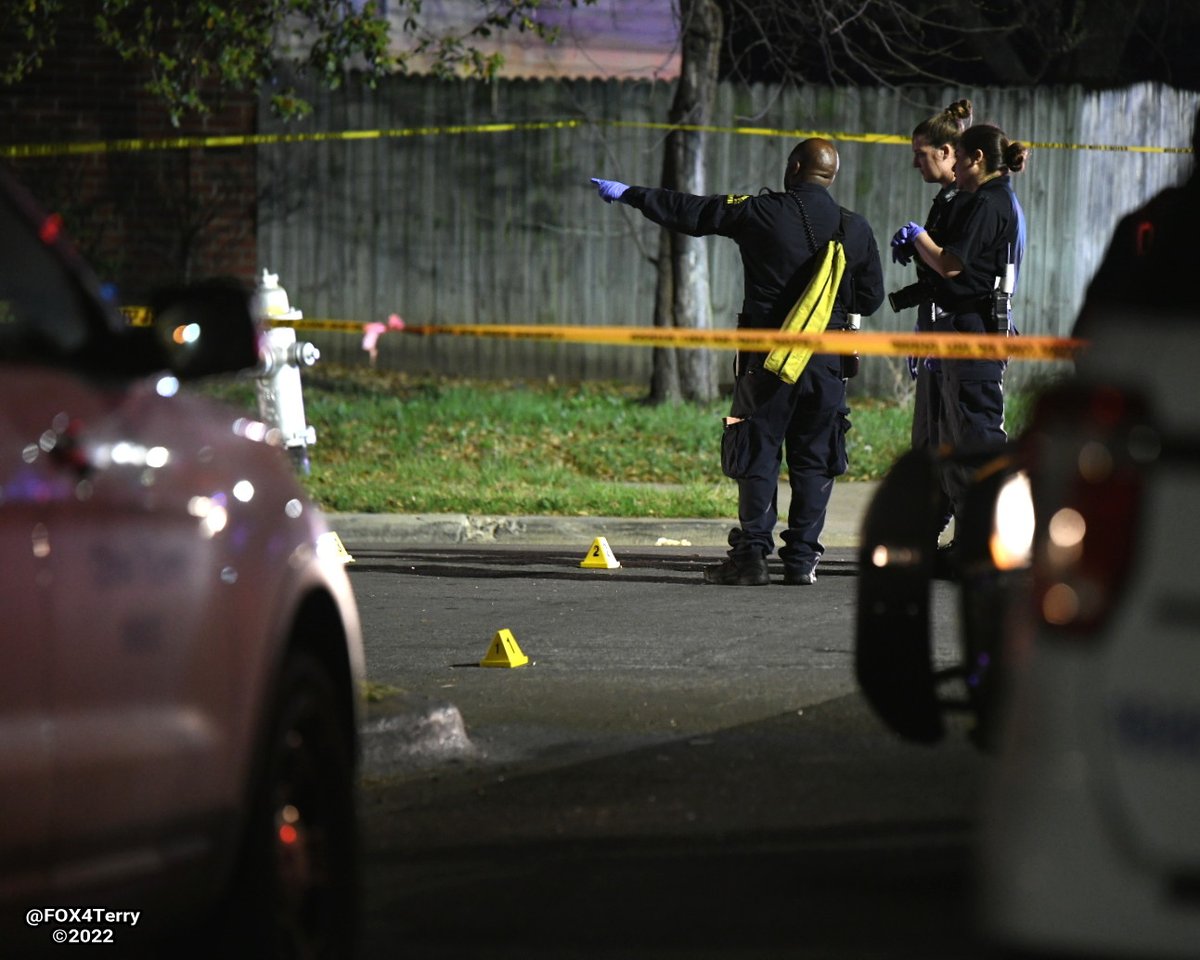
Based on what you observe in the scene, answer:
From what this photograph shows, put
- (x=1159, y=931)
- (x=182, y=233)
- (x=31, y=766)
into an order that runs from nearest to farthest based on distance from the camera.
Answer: (x=1159, y=931) → (x=31, y=766) → (x=182, y=233)

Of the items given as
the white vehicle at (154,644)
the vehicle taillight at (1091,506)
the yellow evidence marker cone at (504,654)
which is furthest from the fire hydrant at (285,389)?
the vehicle taillight at (1091,506)

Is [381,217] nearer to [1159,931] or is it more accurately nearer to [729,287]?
[729,287]

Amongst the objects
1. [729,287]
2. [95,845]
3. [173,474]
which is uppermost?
[173,474]

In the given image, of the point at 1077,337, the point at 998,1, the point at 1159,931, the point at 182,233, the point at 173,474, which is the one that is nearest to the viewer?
the point at 1159,931

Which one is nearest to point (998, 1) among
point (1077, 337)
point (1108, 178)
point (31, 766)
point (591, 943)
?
point (1108, 178)

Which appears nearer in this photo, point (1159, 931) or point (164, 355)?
point (1159, 931)

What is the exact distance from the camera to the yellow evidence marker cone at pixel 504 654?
8.50m

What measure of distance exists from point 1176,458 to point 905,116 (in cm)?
1741

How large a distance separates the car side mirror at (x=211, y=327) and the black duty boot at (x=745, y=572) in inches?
277

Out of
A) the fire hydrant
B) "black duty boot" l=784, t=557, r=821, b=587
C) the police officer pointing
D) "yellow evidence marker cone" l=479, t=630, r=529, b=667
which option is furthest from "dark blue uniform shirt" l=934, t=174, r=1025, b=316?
the fire hydrant

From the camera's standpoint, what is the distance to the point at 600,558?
38.2 feet

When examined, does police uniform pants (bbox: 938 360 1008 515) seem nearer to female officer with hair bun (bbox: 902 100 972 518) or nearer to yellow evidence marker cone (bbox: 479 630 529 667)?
female officer with hair bun (bbox: 902 100 972 518)

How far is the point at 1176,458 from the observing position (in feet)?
9.94

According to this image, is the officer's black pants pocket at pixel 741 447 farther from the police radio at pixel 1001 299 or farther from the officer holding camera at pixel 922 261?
the police radio at pixel 1001 299
